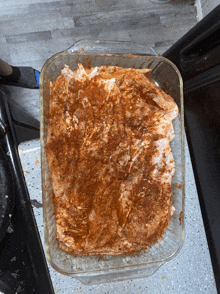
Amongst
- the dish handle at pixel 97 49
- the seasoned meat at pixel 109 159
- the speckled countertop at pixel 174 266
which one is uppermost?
the dish handle at pixel 97 49

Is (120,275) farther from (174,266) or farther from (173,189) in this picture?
(173,189)

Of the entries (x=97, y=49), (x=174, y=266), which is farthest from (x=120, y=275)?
(x=97, y=49)

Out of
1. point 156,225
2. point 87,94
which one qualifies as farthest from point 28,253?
point 87,94

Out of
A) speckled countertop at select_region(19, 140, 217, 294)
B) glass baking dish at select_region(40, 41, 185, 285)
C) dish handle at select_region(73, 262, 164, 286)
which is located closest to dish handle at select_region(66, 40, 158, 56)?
glass baking dish at select_region(40, 41, 185, 285)

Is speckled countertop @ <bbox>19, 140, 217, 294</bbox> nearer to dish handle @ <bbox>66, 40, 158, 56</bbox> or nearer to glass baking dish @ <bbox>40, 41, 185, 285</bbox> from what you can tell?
glass baking dish @ <bbox>40, 41, 185, 285</bbox>

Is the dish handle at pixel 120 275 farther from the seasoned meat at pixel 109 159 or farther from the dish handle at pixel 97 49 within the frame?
the dish handle at pixel 97 49

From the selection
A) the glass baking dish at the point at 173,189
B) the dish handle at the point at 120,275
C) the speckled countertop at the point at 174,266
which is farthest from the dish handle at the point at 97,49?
the dish handle at the point at 120,275
